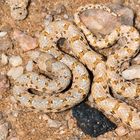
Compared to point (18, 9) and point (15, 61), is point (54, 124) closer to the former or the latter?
point (15, 61)

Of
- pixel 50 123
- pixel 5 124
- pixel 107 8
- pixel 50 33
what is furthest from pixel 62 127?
pixel 107 8

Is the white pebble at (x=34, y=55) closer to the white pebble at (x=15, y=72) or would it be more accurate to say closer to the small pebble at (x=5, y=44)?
the white pebble at (x=15, y=72)

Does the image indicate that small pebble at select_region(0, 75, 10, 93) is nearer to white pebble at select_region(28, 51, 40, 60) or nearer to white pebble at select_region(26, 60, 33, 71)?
white pebble at select_region(26, 60, 33, 71)

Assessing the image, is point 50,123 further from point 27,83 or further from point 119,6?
point 119,6

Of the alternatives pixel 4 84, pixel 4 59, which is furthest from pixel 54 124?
pixel 4 59

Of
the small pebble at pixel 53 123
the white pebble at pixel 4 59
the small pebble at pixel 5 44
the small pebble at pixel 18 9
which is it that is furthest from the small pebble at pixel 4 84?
the small pebble at pixel 18 9
